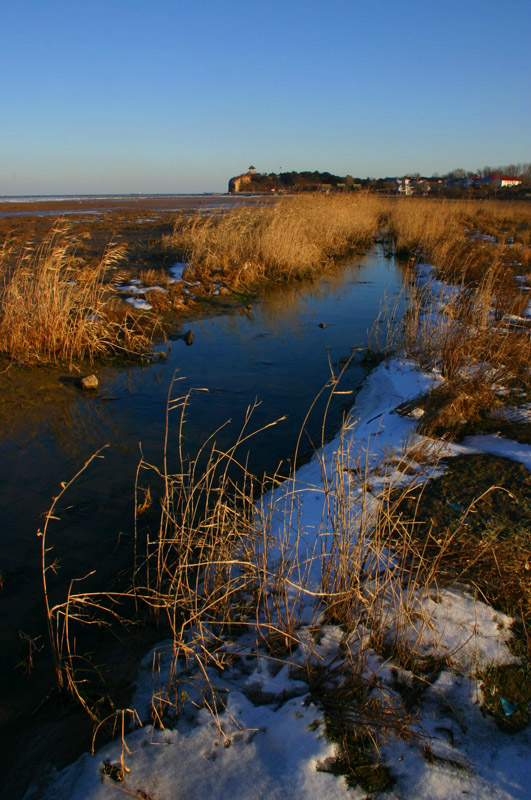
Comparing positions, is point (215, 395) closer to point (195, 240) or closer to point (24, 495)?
point (24, 495)

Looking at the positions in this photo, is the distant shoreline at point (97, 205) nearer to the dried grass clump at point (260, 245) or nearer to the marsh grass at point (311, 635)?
the dried grass clump at point (260, 245)

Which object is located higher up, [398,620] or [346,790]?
[398,620]

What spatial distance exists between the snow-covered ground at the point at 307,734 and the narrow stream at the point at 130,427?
2.52ft

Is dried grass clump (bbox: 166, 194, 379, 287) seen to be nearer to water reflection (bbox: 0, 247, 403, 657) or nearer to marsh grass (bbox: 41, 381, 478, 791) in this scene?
water reflection (bbox: 0, 247, 403, 657)

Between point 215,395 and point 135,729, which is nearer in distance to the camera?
point 135,729

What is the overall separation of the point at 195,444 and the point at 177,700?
9.71 ft

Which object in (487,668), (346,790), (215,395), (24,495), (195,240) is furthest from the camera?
(195,240)

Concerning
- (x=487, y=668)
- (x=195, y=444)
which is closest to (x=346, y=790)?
(x=487, y=668)

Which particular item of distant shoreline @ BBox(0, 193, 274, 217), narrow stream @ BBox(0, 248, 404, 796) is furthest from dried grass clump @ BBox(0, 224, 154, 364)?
distant shoreline @ BBox(0, 193, 274, 217)

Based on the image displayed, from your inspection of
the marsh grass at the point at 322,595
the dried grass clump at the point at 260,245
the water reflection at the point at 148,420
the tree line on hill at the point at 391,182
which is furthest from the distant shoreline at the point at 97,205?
the marsh grass at the point at 322,595

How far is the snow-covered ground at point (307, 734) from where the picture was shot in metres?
1.80

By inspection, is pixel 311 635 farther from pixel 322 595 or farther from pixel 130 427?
pixel 130 427

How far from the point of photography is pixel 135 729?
2.07 meters

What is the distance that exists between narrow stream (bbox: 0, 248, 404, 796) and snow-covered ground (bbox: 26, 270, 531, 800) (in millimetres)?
769
